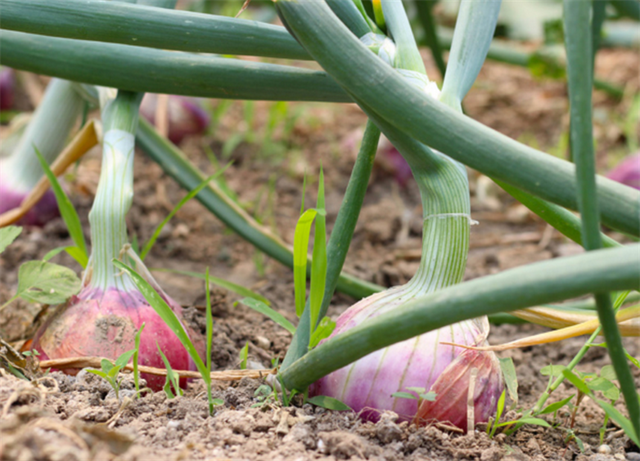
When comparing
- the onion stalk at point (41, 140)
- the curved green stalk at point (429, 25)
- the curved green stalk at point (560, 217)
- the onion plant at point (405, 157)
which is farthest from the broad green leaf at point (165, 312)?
the curved green stalk at point (429, 25)

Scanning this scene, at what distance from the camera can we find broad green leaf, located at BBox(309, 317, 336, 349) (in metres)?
0.59

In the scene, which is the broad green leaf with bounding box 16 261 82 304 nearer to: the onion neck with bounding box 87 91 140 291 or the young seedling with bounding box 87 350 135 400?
the onion neck with bounding box 87 91 140 291

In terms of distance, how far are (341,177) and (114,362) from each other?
4.15 ft

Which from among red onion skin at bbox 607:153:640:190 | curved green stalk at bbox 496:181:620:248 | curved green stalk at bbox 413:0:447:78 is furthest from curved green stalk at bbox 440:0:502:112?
red onion skin at bbox 607:153:640:190

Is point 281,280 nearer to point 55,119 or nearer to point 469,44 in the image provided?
point 55,119

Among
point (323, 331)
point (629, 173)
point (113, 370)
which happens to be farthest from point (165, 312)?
point (629, 173)

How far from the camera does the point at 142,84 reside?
32.0 inches

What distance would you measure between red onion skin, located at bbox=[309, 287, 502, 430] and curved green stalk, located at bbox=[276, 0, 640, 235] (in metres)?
Answer: 0.19

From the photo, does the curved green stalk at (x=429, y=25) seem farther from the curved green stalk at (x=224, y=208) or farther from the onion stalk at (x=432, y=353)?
the onion stalk at (x=432, y=353)

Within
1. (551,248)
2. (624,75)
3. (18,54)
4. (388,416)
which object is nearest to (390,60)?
(388,416)

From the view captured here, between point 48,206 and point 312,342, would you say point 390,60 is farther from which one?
point 48,206

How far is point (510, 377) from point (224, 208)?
0.64 meters

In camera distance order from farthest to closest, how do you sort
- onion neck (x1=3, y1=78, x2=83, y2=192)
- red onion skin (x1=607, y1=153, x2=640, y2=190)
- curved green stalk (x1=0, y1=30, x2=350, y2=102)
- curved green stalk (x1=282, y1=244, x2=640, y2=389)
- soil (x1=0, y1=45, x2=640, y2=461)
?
red onion skin (x1=607, y1=153, x2=640, y2=190) → onion neck (x1=3, y1=78, x2=83, y2=192) → curved green stalk (x1=0, y1=30, x2=350, y2=102) → soil (x1=0, y1=45, x2=640, y2=461) → curved green stalk (x1=282, y1=244, x2=640, y2=389)

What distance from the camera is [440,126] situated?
0.50 m
